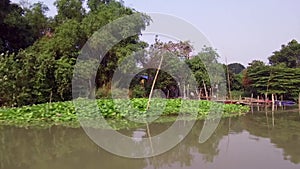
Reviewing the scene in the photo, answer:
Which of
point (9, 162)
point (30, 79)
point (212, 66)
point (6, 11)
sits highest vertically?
point (6, 11)

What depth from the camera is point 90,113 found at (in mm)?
10617

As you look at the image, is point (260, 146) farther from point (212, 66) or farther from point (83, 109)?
point (212, 66)

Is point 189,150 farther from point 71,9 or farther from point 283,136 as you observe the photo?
point 71,9

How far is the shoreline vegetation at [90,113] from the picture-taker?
9867mm

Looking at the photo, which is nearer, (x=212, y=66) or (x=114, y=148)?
(x=114, y=148)

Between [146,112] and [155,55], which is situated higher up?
[155,55]

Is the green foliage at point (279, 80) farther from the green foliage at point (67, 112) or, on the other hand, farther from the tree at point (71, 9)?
the tree at point (71, 9)

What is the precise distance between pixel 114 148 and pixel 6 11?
420 inches

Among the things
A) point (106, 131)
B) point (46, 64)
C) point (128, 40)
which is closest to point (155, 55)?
point (128, 40)

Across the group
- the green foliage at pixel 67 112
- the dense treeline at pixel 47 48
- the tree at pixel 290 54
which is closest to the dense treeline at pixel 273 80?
the tree at pixel 290 54

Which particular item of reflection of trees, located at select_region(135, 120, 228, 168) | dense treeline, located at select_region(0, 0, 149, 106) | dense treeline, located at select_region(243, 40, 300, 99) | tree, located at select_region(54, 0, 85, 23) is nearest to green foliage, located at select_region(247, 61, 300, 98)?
dense treeline, located at select_region(243, 40, 300, 99)

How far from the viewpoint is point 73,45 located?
44.1 feet

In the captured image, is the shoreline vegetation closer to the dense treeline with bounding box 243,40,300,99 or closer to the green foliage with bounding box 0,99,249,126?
the green foliage with bounding box 0,99,249,126

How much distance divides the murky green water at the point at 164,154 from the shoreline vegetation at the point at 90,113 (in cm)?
106
